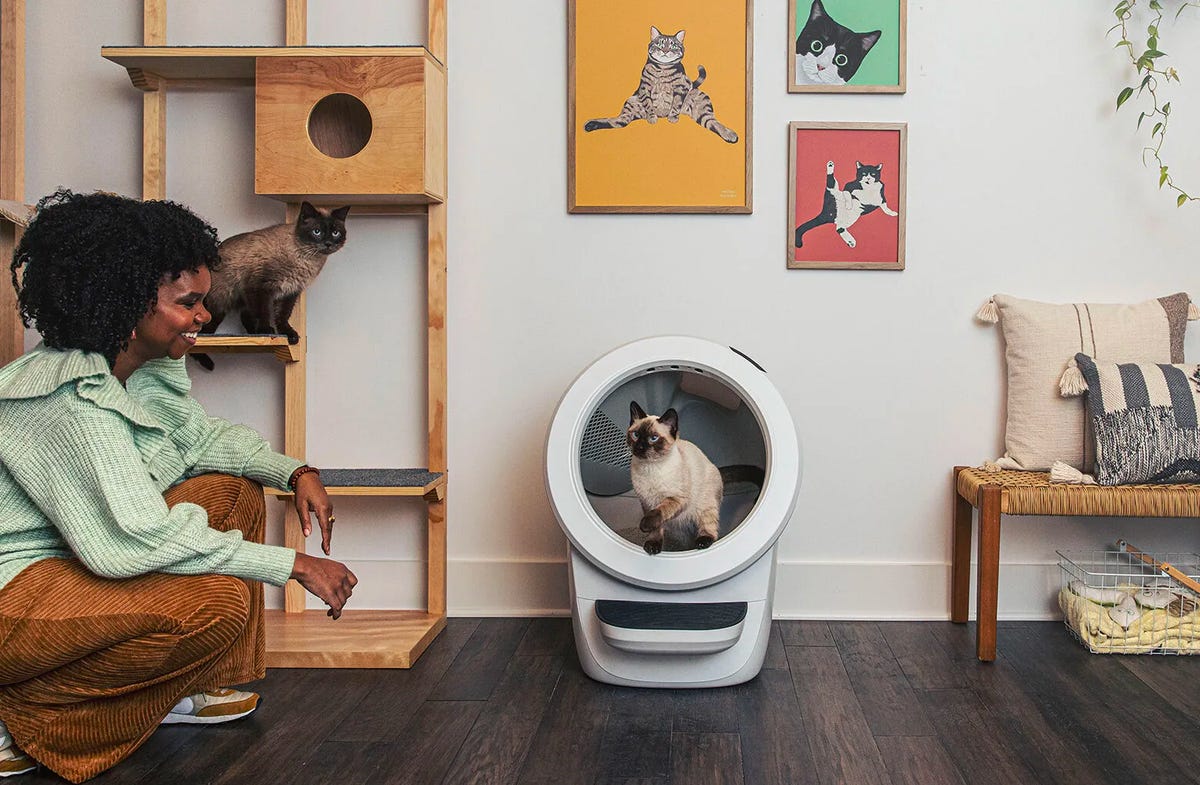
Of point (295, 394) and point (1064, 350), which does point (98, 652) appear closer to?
point (295, 394)

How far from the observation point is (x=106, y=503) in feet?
4.84

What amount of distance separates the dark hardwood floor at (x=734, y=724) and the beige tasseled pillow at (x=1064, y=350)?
448 millimetres

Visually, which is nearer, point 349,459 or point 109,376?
point 109,376

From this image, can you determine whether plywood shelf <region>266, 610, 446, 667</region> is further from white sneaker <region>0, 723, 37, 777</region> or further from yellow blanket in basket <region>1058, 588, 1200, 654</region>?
yellow blanket in basket <region>1058, 588, 1200, 654</region>

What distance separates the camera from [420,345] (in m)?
2.55

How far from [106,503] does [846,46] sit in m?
1.92

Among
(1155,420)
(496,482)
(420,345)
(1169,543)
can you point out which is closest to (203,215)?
(420,345)

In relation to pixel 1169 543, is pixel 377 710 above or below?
below

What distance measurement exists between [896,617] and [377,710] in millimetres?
1304

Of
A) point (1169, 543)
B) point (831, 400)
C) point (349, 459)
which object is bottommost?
point (1169, 543)

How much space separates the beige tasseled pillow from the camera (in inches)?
93.3

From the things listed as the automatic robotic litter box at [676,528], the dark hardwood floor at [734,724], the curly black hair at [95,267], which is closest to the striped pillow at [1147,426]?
the dark hardwood floor at [734,724]

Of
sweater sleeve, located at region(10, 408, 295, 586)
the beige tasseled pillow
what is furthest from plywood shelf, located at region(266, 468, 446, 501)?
the beige tasseled pillow

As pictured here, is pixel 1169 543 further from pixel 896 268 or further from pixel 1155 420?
pixel 896 268
